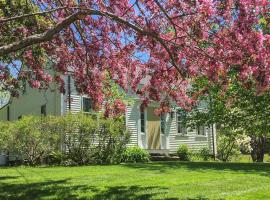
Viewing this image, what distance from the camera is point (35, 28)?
11.3m

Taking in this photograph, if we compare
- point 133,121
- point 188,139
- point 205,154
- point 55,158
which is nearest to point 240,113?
point 133,121

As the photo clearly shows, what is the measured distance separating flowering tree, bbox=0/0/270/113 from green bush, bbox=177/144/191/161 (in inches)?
595

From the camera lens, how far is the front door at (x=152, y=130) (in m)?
26.0

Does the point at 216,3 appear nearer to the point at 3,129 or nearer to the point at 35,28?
the point at 35,28

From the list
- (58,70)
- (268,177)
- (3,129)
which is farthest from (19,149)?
(268,177)

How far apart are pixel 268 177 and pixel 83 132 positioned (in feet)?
27.0

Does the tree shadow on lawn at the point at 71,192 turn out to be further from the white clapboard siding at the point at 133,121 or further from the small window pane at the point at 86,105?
the white clapboard siding at the point at 133,121

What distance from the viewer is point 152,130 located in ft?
86.2

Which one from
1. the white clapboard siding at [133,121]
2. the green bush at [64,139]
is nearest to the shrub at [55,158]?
the green bush at [64,139]

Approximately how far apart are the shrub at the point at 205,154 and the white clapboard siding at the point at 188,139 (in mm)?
536

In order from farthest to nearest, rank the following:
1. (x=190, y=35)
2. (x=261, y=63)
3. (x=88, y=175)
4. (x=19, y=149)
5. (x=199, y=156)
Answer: (x=199, y=156), (x=19, y=149), (x=88, y=175), (x=190, y=35), (x=261, y=63)

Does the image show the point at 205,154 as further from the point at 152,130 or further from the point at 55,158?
the point at 55,158

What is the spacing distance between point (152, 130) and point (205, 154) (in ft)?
13.0

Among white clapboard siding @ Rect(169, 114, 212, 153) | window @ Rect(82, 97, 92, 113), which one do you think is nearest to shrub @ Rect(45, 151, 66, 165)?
window @ Rect(82, 97, 92, 113)
